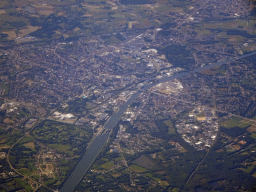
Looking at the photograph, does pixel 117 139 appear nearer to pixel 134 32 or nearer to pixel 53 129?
pixel 53 129

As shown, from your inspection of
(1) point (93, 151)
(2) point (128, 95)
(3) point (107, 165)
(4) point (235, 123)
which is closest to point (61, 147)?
(1) point (93, 151)

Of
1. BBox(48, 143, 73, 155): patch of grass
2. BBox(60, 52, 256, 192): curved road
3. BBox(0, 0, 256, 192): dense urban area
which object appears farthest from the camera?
BBox(48, 143, 73, 155): patch of grass

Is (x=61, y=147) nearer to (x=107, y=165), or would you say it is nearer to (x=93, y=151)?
(x=93, y=151)

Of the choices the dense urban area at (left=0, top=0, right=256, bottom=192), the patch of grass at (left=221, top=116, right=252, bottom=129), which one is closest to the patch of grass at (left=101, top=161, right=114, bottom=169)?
the dense urban area at (left=0, top=0, right=256, bottom=192)

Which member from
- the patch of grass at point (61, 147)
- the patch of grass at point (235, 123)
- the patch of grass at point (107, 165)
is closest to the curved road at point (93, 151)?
the patch of grass at point (107, 165)

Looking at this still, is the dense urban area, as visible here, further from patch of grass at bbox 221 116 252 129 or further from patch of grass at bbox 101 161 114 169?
patch of grass at bbox 101 161 114 169

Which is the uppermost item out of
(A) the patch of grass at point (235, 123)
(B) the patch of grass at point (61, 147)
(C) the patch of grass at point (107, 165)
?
(A) the patch of grass at point (235, 123)

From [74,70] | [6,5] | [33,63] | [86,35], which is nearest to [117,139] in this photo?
[74,70]

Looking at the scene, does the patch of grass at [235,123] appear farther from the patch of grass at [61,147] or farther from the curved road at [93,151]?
the patch of grass at [61,147]

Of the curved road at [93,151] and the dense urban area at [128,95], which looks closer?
the curved road at [93,151]
